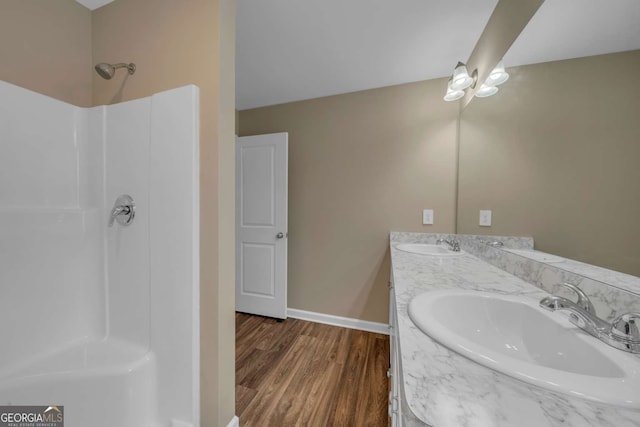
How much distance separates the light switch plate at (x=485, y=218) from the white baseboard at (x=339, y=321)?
4.21 feet

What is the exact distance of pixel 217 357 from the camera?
3.28ft

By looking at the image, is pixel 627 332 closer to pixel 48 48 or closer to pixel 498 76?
Answer: pixel 498 76

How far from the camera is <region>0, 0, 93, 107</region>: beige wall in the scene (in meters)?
1.06

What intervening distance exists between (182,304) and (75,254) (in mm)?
715

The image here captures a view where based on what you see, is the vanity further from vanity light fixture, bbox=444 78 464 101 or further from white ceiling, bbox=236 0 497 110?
white ceiling, bbox=236 0 497 110

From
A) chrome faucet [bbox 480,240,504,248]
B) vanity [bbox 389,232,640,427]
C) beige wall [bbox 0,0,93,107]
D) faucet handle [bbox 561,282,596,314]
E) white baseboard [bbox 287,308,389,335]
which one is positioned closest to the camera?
vanity [bbox 389,232,640,427]

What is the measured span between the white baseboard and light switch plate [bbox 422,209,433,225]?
1048 mm

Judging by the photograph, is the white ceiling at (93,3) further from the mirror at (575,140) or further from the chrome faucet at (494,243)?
the chrome faucet at (494,243)

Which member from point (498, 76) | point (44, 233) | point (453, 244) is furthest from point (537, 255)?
point (44, 233)

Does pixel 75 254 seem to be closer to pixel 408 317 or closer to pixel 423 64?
pixel 408 317

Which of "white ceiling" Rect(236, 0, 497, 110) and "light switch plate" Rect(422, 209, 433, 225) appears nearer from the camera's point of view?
"white ceiling" Rect(236, 0, 497, 110)

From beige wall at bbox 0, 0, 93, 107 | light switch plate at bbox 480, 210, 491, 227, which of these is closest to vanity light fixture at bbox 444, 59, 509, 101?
light switch plate at bbox 480, 210, 491, 227

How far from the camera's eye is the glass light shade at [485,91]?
122cm

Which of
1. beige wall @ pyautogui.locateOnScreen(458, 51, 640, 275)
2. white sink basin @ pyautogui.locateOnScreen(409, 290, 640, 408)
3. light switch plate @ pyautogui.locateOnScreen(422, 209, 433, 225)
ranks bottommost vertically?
white sink basin @ pyautogui.locateOnScreen(409, 290, 640, 408)
